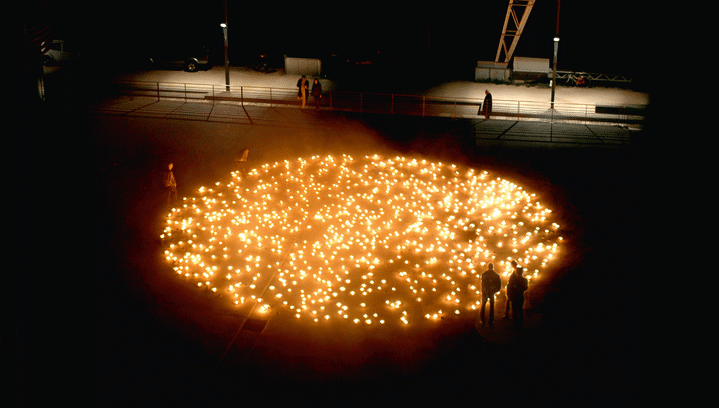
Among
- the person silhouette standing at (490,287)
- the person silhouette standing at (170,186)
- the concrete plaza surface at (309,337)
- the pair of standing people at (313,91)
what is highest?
the pair of standing people at (313,91)

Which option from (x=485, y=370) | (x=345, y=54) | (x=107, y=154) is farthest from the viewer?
(x=345, y=54)

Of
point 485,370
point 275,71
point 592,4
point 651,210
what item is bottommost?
point 485,370

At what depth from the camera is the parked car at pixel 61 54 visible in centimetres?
3214

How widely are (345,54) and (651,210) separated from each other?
2514cm

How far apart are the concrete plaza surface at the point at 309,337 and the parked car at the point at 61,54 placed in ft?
62.0

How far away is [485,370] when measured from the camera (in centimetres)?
923

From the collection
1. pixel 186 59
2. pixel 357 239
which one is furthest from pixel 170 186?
pixel 186 59

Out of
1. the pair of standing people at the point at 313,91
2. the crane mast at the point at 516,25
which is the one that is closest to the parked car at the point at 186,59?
the pair of standing people at the point at 313,91

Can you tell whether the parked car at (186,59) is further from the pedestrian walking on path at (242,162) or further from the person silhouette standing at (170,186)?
the person silhouette standing at (170,186)

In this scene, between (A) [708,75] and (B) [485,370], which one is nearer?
(B) [485,370]

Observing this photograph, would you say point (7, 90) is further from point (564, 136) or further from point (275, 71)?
point (275, 71)

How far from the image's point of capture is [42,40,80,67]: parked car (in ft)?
105

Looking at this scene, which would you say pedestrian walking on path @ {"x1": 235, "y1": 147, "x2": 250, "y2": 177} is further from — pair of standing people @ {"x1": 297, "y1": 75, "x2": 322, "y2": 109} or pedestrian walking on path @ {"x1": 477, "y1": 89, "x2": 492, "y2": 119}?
pedestrian walking on path @ {"x1": 477, "y1": 89, "x2": 492, "y2": 119}

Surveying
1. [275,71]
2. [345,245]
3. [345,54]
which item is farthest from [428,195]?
[345,54]
